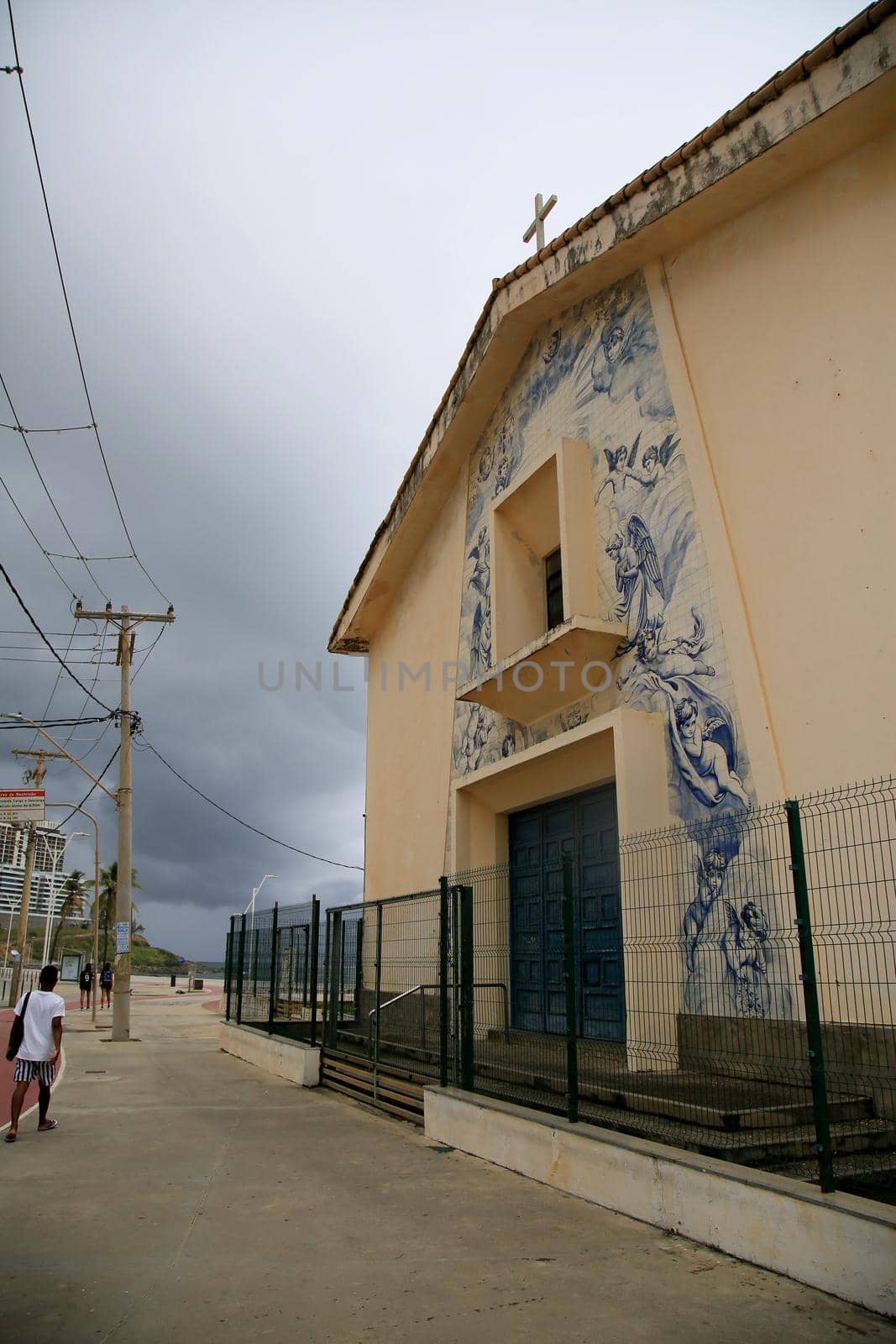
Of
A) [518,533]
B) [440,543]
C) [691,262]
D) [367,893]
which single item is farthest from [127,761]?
[691,262]

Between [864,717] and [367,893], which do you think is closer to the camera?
[864,717]

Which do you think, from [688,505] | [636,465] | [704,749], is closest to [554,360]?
[636,465]

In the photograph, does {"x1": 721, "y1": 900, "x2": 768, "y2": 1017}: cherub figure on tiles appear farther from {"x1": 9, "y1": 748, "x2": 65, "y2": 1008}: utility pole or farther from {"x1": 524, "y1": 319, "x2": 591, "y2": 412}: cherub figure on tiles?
{"x1": 9, "y1": 748, "x2": 65, "y2": 1008}: utility pole

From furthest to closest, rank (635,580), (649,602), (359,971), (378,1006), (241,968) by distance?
(241,968) < (359,971) < (378,1006) < (635,580) < (649,602)

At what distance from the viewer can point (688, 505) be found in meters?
8.55

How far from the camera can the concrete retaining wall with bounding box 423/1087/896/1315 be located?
404cm

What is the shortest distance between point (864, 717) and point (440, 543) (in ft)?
29.0

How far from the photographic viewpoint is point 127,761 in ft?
65.3

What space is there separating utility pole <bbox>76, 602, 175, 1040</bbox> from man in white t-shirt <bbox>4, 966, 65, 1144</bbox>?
10.3m

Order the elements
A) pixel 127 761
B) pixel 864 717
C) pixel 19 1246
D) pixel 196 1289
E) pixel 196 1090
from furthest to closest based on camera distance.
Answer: pixel 127 761 < pixel 196 1090 < pixel 864 717 < pixel 19 1246 < pixel 196 1289

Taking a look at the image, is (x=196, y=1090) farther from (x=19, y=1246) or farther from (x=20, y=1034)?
(x=19, y=1246)

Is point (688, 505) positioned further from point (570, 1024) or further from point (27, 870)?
point (27, 870)

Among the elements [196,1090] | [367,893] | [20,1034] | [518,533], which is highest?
[518,533]

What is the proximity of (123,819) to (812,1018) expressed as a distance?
17130 millimetres
